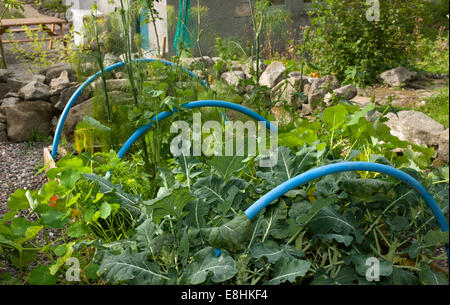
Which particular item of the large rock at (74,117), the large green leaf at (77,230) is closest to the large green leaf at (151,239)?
the large green leaf at (77,230)

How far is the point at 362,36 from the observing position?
4840 mm

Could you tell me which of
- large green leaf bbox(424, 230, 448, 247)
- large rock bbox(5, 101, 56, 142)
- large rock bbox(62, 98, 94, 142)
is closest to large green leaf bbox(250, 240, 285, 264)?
large green leaf bbox(424, 230, 448, 247)

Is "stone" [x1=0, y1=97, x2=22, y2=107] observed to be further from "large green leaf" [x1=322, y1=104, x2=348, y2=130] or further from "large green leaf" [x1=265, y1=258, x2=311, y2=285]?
"large green leaf" [x1=265, y1=258, x2=311, y2=285]

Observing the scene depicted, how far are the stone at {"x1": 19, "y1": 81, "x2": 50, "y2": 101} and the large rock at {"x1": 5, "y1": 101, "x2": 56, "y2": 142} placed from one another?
6 cm

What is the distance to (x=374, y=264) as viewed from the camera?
1.48 m

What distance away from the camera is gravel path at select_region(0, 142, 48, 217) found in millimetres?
2975

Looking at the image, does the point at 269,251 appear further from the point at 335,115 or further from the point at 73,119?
the point at 73,119

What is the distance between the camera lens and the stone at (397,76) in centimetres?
468

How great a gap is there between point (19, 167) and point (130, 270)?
2.16 metres

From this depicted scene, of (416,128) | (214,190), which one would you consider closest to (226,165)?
(214,190)

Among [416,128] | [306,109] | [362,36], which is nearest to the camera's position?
[416,128]

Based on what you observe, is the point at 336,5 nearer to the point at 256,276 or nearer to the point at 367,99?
the point at 367,99

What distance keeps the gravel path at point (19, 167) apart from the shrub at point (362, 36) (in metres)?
3.00
